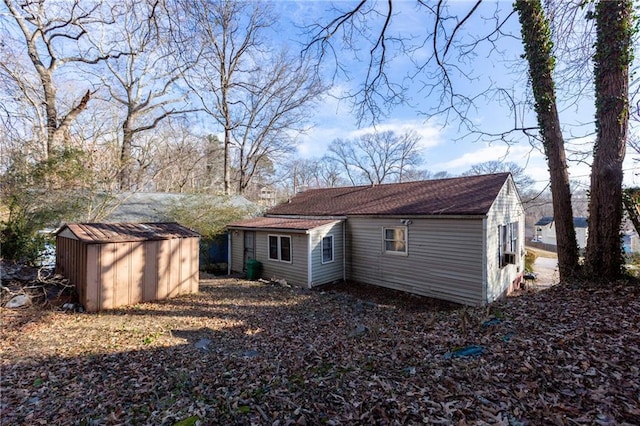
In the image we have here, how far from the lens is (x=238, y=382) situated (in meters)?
3.54

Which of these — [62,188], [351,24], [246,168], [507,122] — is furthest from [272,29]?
[246,168]

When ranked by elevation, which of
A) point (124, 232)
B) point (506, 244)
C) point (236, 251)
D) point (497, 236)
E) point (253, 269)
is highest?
point (124, 232)

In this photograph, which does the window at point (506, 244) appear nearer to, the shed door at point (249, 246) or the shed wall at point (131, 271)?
the shed door at point (249, 246)

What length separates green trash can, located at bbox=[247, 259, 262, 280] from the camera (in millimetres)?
11992

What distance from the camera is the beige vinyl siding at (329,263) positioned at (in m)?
10.8

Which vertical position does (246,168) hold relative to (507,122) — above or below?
above

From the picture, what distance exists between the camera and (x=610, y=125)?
5.54 meters

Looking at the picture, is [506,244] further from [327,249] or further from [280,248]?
[280,248]

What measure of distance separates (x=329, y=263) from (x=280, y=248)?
2088mm

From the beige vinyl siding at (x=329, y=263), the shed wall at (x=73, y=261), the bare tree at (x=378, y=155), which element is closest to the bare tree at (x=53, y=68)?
the shed wall at (x=73, y=261)

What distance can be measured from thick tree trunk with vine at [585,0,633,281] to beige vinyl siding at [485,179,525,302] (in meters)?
2.78

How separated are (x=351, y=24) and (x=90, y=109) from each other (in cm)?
1476

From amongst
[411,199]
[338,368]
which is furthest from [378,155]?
[338,368]

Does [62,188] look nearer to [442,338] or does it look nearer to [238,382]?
[238,382]
